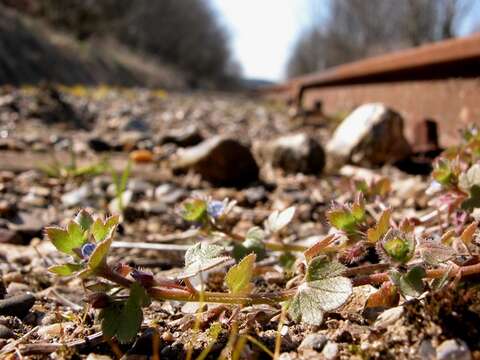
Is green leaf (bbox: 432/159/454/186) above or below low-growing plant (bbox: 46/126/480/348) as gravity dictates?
above

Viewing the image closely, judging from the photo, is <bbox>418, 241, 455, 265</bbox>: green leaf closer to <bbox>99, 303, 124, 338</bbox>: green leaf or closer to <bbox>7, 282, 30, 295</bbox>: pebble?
<bbox>99, 303, 124, 338</bbox>: green leaf

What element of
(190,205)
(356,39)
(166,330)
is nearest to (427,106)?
(190,205)

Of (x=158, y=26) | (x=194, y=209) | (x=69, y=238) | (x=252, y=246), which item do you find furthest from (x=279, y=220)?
(x=158, y=26)

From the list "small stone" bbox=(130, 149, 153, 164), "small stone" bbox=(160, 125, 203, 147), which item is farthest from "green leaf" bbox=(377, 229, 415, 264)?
"small stone" bbox=(160, 125, 203, 147)

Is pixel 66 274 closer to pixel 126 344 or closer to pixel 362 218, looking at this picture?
→ pixel 126 344

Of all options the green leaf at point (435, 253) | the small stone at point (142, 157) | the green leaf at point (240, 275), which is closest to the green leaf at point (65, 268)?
the green leaf at point (240, 275)

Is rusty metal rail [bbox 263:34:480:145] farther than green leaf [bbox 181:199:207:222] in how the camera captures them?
Yes

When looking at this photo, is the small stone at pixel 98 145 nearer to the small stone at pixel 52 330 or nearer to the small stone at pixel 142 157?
the small stone at pixel 142 157
